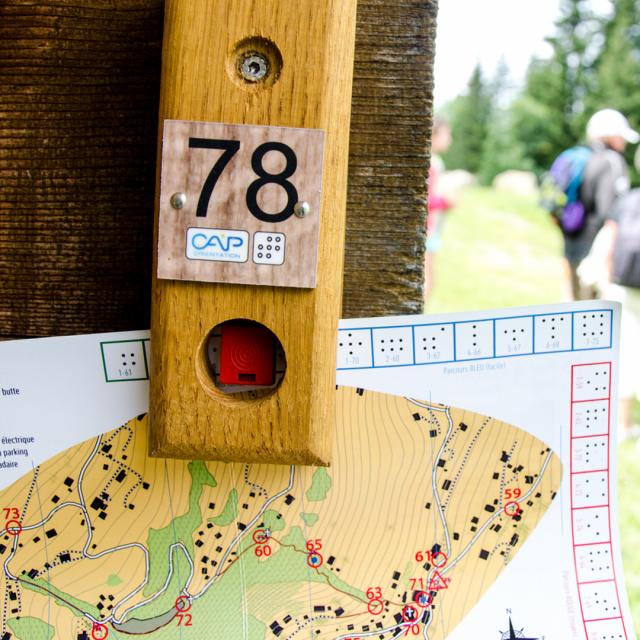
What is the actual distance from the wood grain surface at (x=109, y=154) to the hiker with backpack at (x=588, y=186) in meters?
3.74

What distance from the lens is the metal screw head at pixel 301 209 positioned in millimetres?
691

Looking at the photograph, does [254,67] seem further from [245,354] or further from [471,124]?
[471,124]

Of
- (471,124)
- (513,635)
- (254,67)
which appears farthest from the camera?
(471,124)

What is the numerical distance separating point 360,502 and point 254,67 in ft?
1.42

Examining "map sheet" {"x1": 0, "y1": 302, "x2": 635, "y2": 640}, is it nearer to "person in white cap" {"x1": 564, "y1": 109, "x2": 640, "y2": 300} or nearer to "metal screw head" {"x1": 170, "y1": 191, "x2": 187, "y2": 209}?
"metal screw head" {"x1": 170, "y1": 191, "x2": 187, "y2": 209}

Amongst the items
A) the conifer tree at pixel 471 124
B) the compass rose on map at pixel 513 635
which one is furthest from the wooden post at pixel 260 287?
the conifer tree at pixel 471 124

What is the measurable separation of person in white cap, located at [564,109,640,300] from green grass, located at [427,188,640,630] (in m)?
0.77

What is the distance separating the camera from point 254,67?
0.68 metres

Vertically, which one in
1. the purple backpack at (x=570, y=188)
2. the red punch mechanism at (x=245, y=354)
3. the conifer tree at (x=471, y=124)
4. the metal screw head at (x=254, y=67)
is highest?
the conifer tree at (x=471, y=124)

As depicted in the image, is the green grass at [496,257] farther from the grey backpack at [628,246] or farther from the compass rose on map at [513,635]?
the compass rose on map at [513,635]

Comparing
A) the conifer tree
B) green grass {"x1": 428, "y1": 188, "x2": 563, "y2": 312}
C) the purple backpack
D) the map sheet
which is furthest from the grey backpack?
the conifer tree

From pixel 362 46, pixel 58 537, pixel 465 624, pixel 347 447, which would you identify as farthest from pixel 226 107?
pixel 465 624

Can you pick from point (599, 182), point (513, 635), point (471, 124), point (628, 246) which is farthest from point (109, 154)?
point (471, 124)

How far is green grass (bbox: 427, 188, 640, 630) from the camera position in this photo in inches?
112
